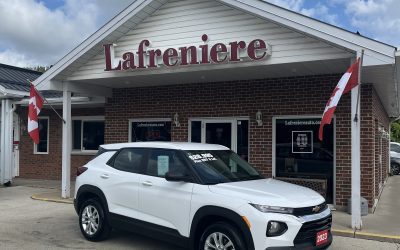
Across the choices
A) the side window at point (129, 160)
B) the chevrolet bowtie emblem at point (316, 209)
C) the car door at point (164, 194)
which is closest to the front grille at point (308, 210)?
the chevrolet bowtie emblem at point (316, 209)

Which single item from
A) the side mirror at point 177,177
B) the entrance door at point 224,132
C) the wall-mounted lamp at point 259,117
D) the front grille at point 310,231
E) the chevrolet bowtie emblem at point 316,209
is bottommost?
the front grille at point 310,231

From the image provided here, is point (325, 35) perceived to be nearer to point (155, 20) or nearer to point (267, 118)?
point (267, 118)

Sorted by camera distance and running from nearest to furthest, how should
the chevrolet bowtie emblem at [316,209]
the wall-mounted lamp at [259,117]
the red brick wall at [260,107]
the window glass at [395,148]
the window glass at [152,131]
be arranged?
1. the chevrolet bowtie emblem at [316,209]
2. the red brick wall at [260,107]
3. the wall-mounted lamp at [259,117]
4. the window glass at [152,131]
5. the window glass at [395,148]

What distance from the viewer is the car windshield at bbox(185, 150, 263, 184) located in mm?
6031

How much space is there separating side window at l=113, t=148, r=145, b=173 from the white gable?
3386 mm

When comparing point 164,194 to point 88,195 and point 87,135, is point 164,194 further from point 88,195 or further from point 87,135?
point 87,135

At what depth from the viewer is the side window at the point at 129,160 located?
22.5ft

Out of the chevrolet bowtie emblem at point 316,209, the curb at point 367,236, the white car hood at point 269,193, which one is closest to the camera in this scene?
the white car hood at point 269,193

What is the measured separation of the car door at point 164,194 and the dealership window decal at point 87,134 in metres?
9.36

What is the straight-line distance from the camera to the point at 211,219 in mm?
5637

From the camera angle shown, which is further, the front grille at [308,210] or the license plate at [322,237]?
the license plate at [322,237]

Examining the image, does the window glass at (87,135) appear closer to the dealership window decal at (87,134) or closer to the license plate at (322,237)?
the dealership window decal at (87,134)

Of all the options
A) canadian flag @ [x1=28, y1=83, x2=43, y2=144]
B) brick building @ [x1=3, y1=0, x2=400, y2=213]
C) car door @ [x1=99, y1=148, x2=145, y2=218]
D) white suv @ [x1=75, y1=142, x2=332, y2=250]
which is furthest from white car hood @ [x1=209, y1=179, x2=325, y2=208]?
canadian flag @ [x1=28, y1=83, x2=43, y2=144]

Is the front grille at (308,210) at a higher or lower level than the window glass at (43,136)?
lower
